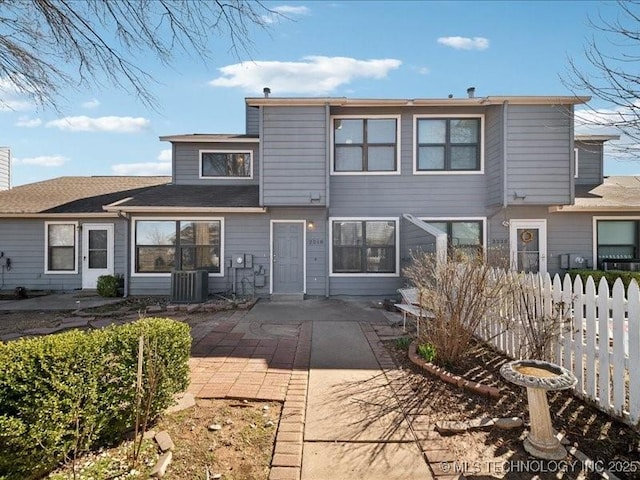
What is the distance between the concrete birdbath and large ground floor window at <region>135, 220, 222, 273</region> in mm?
9031

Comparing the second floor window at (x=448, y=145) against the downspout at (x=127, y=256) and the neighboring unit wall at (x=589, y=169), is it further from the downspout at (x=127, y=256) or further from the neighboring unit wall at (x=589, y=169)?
the downspout at (x=127, y=256)

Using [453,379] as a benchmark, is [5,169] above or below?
above

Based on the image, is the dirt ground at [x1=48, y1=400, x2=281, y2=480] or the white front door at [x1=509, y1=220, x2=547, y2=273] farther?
the white front door at [x1=509, y1=220, x2=547, y2=273]

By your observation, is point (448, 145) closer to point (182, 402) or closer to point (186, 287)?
point (186, 287)

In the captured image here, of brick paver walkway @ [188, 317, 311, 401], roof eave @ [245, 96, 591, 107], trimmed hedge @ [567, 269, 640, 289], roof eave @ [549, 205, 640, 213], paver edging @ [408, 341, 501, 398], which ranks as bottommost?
brick paver walkway @ [188, 317, 311, 401]

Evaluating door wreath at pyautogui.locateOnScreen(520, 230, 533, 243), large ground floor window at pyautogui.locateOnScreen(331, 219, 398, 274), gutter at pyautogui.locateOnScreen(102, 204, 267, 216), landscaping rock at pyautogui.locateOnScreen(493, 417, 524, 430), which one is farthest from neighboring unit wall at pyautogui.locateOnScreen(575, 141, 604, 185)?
landscaping rock at pyautogui.locateOnScreen(493, 417, 524, 430)

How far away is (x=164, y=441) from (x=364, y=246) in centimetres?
804

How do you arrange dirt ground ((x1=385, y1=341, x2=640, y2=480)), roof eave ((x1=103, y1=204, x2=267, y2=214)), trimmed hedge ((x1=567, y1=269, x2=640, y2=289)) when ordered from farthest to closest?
roof eave ((x1=103, y1=204, x2=267, y2=214)) → trimmed hedge ((x1=567, y1=269, x2=640, y2=289)) → dirt ground ((x1=385, y1=341, x2=640, y2=480))

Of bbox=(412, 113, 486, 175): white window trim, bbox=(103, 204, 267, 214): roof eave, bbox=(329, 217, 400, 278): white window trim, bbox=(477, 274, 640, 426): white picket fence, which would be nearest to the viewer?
bbox=(477, 274, 640, 426): white picket fence

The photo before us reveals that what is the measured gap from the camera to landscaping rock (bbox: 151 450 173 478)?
2.49 meters

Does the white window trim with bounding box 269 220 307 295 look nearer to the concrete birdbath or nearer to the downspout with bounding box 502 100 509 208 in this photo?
the downspout with bounding box 502 100 509 208

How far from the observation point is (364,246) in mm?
10320

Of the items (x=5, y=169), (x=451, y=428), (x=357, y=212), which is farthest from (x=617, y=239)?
(x=5, y=169)

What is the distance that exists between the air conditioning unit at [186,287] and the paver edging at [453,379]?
6.49m
